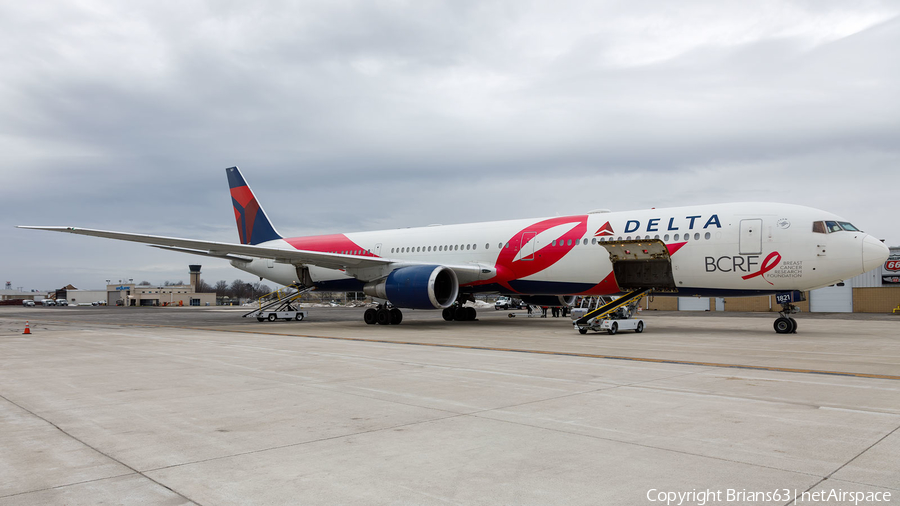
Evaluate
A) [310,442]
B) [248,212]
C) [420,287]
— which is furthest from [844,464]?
[248,212]

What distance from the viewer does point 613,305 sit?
61.3 feet

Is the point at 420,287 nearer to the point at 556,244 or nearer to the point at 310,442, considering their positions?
the point at 556,244

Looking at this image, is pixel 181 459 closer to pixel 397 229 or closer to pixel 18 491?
pixel 18 491

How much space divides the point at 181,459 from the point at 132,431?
50.9 inches

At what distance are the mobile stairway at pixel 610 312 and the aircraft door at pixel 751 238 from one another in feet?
10.4

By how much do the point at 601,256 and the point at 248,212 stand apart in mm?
19046

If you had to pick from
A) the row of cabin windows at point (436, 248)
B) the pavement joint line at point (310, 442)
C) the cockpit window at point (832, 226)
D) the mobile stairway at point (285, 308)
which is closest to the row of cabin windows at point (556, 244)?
the row of cabin windows at point (436, 248)

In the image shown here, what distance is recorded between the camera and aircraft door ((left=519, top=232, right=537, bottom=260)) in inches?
830

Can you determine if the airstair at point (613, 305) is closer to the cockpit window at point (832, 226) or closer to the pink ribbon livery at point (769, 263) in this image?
the pink ribbon livery at point (769, 263)

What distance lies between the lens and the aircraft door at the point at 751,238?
16781 mm

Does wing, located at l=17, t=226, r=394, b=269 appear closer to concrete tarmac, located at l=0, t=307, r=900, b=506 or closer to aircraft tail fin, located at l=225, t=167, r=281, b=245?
aircraft tail fin, located at l=225, t=167, r=281, b=245

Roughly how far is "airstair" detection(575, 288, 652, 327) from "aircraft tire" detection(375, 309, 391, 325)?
8.44m

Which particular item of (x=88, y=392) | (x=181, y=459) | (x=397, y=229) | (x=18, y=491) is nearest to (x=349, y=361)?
(x=88, y=392)

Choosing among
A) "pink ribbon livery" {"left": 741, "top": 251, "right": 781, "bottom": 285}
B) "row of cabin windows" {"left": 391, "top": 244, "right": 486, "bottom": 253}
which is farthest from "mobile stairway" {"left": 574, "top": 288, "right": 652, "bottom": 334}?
"row of cabin windows" {"left": 391, "top": 244, "right": 486, "bottom": 253}
